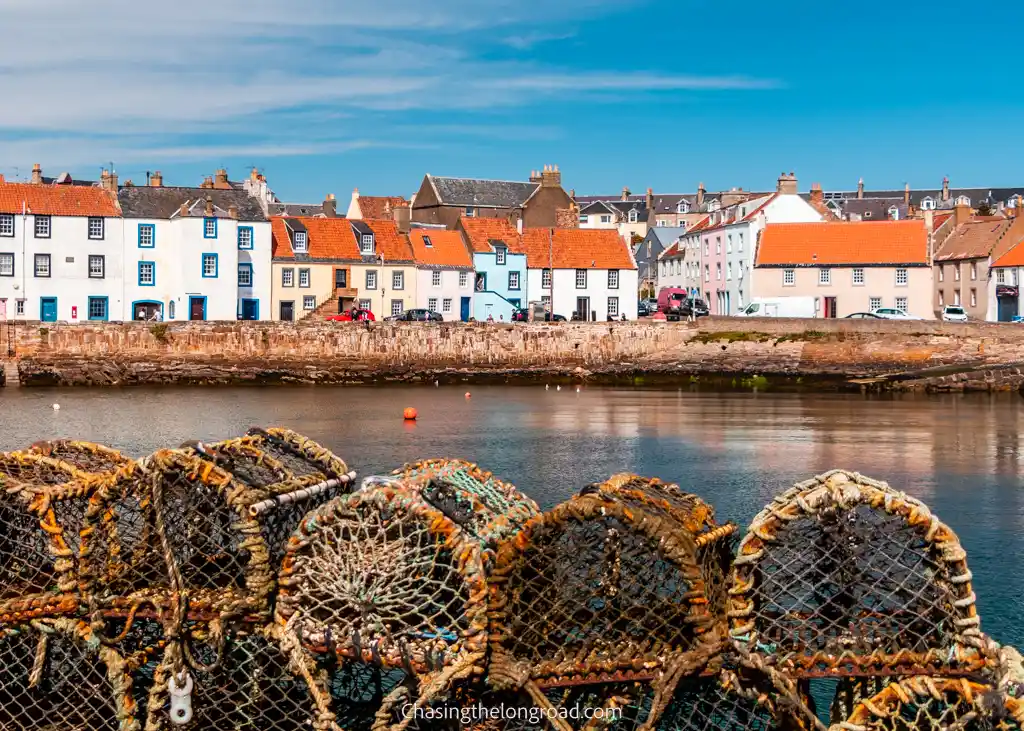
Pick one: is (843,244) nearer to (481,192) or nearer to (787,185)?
(787,185)

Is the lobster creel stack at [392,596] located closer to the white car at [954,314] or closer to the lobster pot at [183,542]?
the lobster pot at [183,542]

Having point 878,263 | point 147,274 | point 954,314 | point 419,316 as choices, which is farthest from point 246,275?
point 954,314

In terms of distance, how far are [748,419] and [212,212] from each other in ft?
77.2

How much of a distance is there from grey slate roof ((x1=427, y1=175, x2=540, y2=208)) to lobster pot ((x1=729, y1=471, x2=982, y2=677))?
57919mm

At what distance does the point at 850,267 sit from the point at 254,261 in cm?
2436

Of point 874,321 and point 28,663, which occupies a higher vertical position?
point 874,321

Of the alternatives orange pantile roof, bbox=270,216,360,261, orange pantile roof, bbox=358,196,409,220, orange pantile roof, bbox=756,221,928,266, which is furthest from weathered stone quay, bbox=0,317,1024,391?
orange pantile roof, bbox=358,196,409,220

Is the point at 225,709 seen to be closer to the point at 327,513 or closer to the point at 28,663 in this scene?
the point at 28,663

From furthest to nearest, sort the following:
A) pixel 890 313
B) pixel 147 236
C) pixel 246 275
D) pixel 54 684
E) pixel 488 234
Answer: pixel 488 234 < pixel 890 313 < pixel 246 275 < pixel 147 236 < pixel 54 684

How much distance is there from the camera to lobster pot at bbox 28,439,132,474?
7.88m

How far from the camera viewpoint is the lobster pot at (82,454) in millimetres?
7879

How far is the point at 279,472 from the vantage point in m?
7.82

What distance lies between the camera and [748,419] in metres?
30.4

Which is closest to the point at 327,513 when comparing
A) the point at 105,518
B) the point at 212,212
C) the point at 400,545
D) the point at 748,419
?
the point at 400,545
